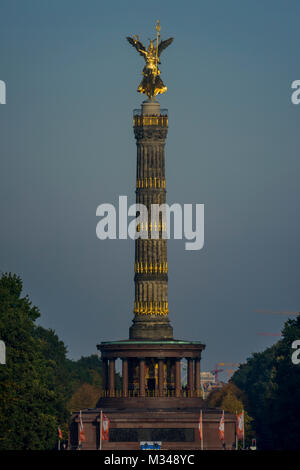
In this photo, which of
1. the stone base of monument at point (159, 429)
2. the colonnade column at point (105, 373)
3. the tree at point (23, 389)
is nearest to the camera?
the tree at point (23, 389)

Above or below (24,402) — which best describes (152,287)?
above

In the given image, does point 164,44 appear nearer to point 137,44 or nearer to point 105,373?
point 137,44

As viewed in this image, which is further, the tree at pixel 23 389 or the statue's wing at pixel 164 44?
the statue's wing at pixel 164 44

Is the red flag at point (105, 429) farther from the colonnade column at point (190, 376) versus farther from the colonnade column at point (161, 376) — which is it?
the colonnade column at point (190, 376)

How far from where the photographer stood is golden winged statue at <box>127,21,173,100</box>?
17625cm

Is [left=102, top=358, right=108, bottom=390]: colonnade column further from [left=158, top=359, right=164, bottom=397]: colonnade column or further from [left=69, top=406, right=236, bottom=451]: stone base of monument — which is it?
[left=69, top=406, right=236, bottom=451]: stone base of monument

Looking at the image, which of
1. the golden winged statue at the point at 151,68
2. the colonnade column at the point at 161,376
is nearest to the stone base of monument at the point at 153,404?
the colonnade column at the point at 161,376

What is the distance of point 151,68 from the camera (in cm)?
17612

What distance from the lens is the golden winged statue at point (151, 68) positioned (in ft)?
578

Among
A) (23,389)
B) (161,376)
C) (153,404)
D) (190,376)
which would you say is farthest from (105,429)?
(190,376)

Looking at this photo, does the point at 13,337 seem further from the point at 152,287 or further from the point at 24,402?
the point at 152,287
